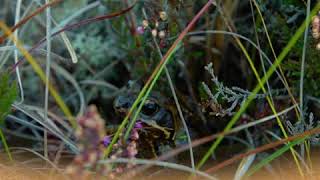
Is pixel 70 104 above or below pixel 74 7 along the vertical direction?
below

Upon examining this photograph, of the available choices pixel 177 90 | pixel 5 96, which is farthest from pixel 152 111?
pixel 5 96

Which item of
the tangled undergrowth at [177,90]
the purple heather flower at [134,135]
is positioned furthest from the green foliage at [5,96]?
the purple heather flower at [134,135]

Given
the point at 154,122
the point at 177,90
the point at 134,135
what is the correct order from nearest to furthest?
1. the point at 134,135
2. the point at 154,122
3. the point at 177,90

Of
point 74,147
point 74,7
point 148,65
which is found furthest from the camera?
point 74,7

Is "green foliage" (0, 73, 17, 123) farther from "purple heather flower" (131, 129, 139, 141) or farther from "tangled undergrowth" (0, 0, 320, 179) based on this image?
"purple heather flower" (131, 129, 139, 141)

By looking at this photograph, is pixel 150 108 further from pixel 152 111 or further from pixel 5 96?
pixel 5 96

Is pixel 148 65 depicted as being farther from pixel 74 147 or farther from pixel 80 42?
pixel 80 42

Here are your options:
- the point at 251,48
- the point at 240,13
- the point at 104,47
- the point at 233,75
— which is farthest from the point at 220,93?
the point at 104,47
